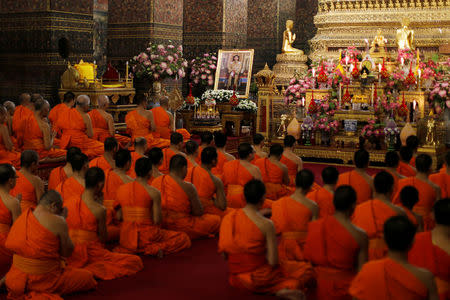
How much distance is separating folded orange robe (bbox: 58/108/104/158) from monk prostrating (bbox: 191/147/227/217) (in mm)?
2883

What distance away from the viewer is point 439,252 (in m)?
4.03

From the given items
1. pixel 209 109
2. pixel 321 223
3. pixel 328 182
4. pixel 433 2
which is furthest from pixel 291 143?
pixel 433 2

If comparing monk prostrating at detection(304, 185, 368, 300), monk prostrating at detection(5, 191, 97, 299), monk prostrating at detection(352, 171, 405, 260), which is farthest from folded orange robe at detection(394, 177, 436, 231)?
monk prostrating at detection(5, 191, 97, 299)

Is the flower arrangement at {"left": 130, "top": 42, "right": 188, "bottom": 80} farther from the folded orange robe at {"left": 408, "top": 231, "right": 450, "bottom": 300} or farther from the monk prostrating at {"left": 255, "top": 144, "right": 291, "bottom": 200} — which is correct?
Answer: the folded orange robe at {"left": 408, "top": 231, "right": 450, "bottom": 300}

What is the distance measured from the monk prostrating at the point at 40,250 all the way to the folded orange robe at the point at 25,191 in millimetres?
1481

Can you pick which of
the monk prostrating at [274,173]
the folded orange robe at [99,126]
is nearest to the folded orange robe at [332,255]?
the monk prostrating at [274,173]

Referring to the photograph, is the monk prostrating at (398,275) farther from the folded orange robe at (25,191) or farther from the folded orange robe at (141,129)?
the folded orange robe at (141,129)

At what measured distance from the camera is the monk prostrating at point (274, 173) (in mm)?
7177

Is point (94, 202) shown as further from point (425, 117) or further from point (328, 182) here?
point (425, 117)

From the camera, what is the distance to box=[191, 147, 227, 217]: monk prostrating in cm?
654

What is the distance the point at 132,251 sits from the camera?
5.95m

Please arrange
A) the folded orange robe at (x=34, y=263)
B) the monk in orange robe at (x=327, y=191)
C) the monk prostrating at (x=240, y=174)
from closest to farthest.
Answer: the folded orange robe at (x=34, y=263), the monk in orange robe at (x=327, y=191), the monk prostrating at (x=240, y=174)

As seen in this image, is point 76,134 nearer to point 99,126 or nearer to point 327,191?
point 99,126

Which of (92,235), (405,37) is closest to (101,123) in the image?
(92,235)
